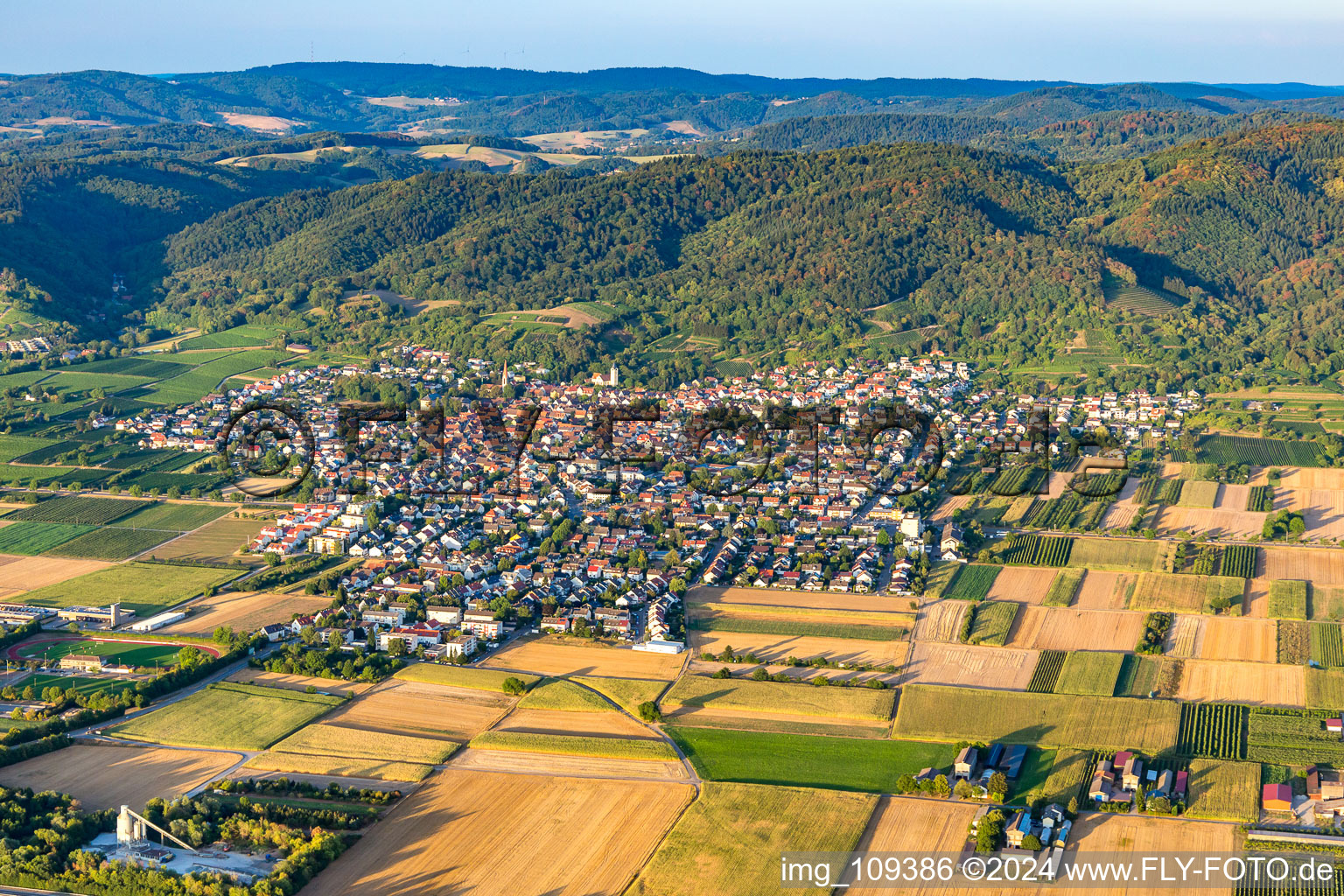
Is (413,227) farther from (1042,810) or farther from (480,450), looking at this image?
(1042,810)

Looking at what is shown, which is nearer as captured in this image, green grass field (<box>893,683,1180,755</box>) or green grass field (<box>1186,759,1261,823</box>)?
green grass field (<box>1186,759,1261,823</box>)

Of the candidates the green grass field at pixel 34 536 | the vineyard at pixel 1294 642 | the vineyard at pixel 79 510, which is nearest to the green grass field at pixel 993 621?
the vineyard at pixel 1294 642

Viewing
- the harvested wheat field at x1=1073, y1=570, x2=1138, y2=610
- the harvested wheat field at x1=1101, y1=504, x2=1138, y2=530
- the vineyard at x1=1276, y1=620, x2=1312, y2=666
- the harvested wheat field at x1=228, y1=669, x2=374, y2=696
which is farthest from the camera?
the harvested wheat field at x1=1101, y1=504, x2=1138, y2=530

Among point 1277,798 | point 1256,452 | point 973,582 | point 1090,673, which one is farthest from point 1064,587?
point 1256,452

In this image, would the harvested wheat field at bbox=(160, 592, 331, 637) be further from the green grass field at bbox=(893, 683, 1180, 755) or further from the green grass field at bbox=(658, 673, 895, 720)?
the green grass field at bbox=(893, 683, 1180, 755)

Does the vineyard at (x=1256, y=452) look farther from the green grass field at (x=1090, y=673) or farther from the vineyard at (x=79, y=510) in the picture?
the vineyard at (x=79, y=510)

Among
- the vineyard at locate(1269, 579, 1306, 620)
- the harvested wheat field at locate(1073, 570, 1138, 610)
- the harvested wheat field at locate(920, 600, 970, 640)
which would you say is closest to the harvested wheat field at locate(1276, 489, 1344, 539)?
the vineyard at locate(1269, 579, 1306, 620)
